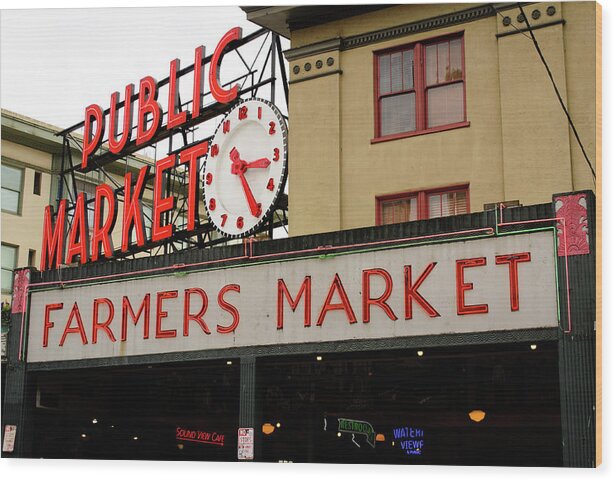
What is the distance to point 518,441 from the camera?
1499 cm

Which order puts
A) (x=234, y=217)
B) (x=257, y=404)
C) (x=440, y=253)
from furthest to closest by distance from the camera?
1. (x=234, y=217)
2. (x=257, y=404)
3. (x=440, y=253)

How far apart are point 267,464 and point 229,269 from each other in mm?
3256

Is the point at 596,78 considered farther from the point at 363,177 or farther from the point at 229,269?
the point at 229,269

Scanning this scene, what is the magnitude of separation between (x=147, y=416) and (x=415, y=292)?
5801 mm

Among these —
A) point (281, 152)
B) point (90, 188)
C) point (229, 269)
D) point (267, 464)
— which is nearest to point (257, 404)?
point (267, 464)

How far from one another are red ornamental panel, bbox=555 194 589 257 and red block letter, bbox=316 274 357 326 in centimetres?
337

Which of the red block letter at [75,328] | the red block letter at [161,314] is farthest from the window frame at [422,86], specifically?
the red block letter at [75,328]

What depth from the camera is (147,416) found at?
17797 mm

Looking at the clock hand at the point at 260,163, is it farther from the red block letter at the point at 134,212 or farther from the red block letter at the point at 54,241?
the red block letter at the point at 54,241

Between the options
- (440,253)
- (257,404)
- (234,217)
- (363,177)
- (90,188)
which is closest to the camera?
(440,253)

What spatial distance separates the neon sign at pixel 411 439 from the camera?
15703 mm

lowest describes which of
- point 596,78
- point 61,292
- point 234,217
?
point 61,292

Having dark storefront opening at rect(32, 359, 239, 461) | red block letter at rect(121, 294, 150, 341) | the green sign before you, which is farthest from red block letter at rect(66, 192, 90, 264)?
the green sign

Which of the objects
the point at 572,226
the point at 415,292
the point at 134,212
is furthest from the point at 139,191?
the point at 572,226
